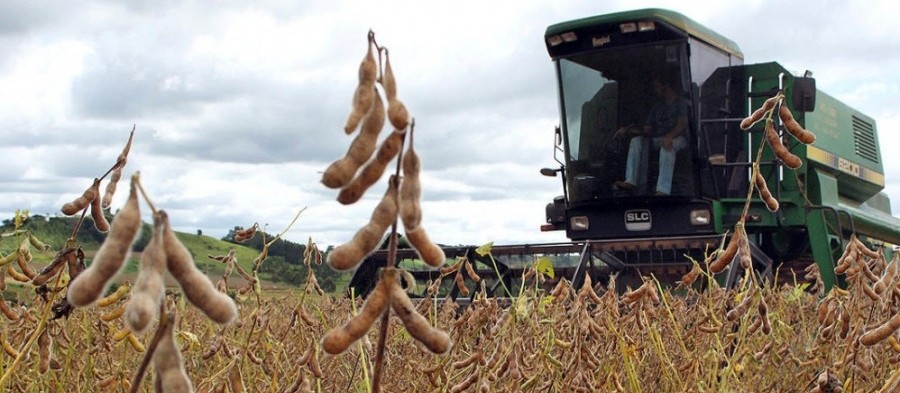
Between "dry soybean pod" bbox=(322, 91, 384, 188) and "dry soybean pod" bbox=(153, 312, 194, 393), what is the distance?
22 cm

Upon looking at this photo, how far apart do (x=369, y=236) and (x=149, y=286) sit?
11.1 inches

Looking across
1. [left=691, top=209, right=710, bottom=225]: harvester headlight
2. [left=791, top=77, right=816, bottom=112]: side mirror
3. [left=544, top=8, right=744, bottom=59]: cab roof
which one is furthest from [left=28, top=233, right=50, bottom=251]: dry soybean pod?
[left=691, top=209, right=710, bottom=225]: harvester headlight

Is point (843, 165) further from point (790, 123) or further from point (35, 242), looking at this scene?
point (35, 242)

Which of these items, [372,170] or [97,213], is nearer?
[372,170]

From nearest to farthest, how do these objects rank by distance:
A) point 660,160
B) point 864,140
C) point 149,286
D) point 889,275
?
point 149,286 → point 889,275 → point 660,160 → point 864,140

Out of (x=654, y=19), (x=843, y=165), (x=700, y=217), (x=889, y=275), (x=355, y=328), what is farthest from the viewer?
(x=843, y=165)

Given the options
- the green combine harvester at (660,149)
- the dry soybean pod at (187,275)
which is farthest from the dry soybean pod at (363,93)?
the green combine harvester at (660,149)

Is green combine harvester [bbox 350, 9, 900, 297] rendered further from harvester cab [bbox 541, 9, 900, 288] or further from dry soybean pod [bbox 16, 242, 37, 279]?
dry soybean pod [bbox 16, 242, 37, 279]

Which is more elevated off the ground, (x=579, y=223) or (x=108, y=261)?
(x=579, y=223)

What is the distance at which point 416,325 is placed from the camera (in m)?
1.08

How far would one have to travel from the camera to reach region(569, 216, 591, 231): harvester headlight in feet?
39.7

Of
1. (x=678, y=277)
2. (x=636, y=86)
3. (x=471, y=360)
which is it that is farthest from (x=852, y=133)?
(x=471, y=360)

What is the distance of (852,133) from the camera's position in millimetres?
15250

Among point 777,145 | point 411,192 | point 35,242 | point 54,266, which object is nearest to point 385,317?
point 411,192
